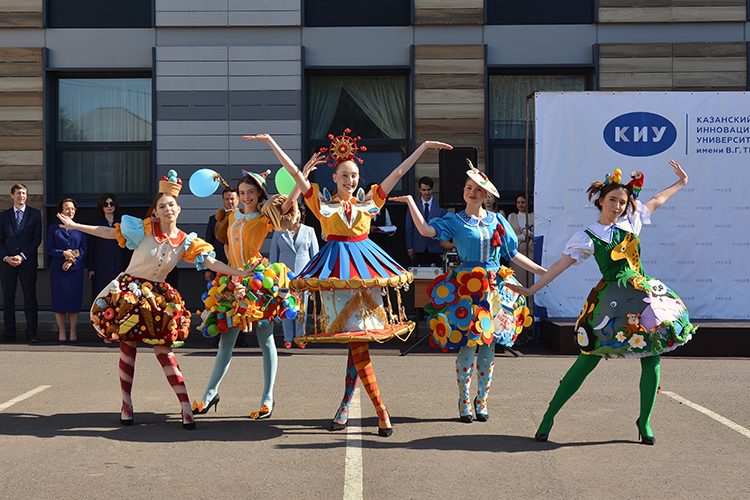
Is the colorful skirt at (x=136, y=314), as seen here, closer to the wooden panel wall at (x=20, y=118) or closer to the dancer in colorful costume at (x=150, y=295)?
the dancer in colorful costume at (x=150, y=295)

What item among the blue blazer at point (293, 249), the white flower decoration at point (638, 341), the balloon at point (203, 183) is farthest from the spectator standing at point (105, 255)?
the white flower decoration at point (638, 341)

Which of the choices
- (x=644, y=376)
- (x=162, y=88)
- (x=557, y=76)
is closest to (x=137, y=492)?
(x=644, y=376)

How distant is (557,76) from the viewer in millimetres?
13758

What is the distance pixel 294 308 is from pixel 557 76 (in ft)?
30.1

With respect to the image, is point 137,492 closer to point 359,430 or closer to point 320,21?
point 359,430

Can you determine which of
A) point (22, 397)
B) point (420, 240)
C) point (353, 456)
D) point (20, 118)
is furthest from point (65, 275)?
point (353, 456)

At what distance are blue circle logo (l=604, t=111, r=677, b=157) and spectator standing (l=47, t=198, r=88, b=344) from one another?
7.79m

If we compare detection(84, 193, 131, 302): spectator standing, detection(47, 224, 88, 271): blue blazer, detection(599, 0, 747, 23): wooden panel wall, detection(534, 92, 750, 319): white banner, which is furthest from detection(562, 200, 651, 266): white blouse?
detection(599, 0, 747, 23): wooden panel wall

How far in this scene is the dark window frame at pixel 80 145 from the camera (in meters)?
13.6

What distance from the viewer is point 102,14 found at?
1352 centimetres

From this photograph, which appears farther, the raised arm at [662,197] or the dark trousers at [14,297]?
the dark trousers at [14,297]

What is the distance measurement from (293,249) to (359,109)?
14.2 ft

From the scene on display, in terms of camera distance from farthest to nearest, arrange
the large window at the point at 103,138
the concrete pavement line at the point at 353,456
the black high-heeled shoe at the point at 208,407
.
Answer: the large window at the point at 103,138 → the black high-heeled shoe at the point at 208,407 → the concrete pavement line at the point at 353,456

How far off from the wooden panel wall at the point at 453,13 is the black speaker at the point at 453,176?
3.10 meters
